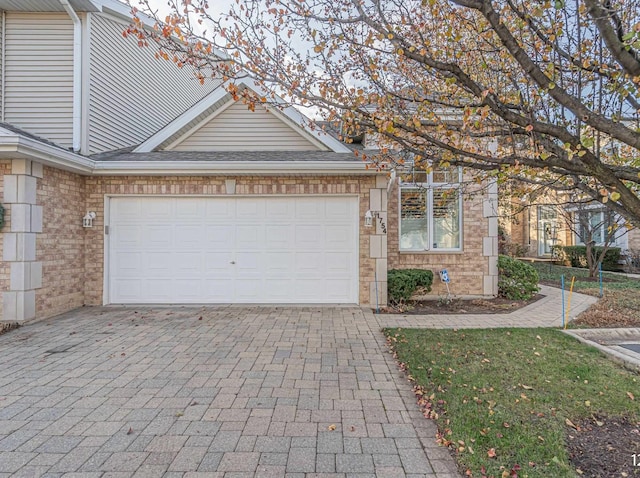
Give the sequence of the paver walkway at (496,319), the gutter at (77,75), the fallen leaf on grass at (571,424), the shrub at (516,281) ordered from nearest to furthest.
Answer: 1. the fallen leaf on grass at (571,424)
2. the paver walkway at (496,319)
3. the gutter at (77,75)
4. the shrub at (516,281)

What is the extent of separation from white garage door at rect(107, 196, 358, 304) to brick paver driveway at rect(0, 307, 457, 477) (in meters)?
1.94

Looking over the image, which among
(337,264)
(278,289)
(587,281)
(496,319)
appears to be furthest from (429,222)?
(587,281)

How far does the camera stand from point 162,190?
25.4 ft

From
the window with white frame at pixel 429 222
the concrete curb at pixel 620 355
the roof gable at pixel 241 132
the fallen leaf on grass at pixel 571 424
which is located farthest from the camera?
the window with white frame at pixel 429 222

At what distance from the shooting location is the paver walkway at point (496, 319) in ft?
20.9

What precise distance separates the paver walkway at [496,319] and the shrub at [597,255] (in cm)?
810

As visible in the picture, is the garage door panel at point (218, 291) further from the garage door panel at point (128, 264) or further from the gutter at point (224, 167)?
the gutter at point (224, 167)

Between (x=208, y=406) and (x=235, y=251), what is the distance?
475cm

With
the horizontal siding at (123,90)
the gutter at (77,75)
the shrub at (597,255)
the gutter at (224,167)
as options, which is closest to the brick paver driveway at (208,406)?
the gutter at (224,167)

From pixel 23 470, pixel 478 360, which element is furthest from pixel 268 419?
pixel 478 360

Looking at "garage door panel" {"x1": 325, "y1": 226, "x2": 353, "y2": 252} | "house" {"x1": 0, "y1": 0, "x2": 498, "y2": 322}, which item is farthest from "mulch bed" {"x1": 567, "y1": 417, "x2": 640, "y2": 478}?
"garage door panel" {"x1": 325, "y1": 226, "x2": 353, "y2": 252}

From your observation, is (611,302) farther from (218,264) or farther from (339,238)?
(218,264)

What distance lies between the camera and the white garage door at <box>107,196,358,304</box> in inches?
308

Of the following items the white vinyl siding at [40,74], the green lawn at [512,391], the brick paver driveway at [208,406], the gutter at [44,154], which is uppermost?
the white vinyl siding at [40,74]
